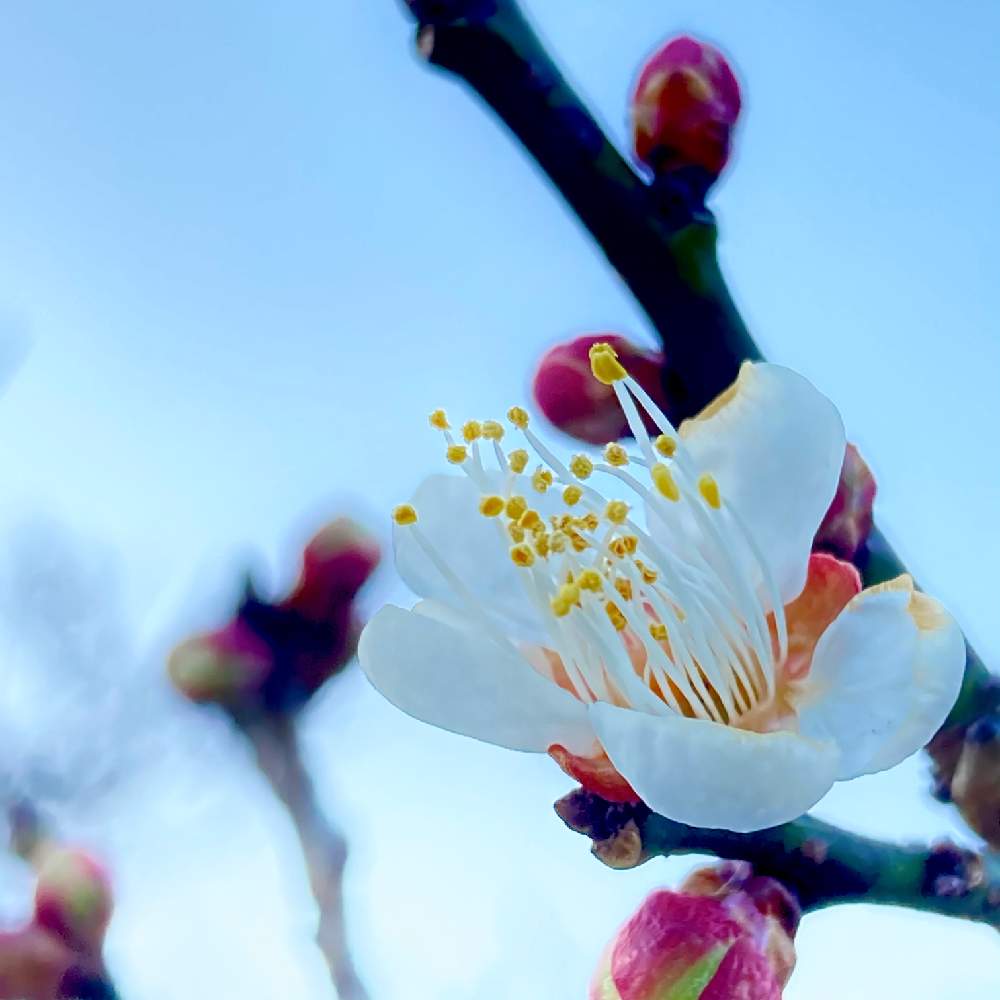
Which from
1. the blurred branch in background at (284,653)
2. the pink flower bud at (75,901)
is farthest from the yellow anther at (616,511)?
the pink flower bud at (75,901)

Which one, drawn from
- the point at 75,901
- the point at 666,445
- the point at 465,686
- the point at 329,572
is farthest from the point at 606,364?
the point at 75,901

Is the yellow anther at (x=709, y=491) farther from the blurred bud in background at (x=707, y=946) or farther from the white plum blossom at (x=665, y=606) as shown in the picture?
the blurred bud in background at (x=707, y=946)

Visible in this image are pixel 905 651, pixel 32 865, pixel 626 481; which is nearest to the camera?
pixel 905 651

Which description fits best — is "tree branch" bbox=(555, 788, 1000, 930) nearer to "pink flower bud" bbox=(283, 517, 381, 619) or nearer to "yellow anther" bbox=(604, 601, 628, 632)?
"yellow anther" bbox=(604, 601, 628, 632)

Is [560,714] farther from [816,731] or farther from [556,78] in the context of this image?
[556,78]

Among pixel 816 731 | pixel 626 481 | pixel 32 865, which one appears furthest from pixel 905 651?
pixel 32 865

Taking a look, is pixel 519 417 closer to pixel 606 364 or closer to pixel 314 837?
pixel 606 364
